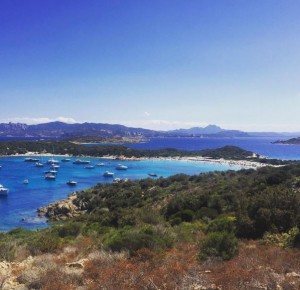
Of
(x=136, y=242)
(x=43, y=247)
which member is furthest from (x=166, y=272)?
(x=43, y=247)

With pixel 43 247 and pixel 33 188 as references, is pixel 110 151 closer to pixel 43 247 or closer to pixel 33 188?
pixel 33 188

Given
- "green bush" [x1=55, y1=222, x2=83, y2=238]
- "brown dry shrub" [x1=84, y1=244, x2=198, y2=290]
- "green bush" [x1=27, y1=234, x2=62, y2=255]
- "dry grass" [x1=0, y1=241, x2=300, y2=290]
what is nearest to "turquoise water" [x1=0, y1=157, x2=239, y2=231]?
"green bush" [x1=55, y1=222, x2=83, y2=238]

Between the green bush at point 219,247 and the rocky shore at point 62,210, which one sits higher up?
the green bush at point 219,247

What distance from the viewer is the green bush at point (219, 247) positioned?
845 cm

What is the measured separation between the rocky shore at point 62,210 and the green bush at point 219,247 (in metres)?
32.8

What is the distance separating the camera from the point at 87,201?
45.4m

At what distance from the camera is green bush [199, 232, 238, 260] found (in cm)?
845

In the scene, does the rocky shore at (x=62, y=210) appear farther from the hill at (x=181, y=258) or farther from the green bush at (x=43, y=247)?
the green bush at (x=43, y=247)

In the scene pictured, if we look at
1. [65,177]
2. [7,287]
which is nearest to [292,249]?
[7,287]

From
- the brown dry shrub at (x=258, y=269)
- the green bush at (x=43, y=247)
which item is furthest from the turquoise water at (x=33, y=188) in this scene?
the brown dry shrub at (x=258, y=269)

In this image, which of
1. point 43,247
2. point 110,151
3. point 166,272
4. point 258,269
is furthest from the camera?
point 110,151

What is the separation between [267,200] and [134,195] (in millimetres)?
30376

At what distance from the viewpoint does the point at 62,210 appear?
41.6 meters

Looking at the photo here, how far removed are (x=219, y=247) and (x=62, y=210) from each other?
35524mm
